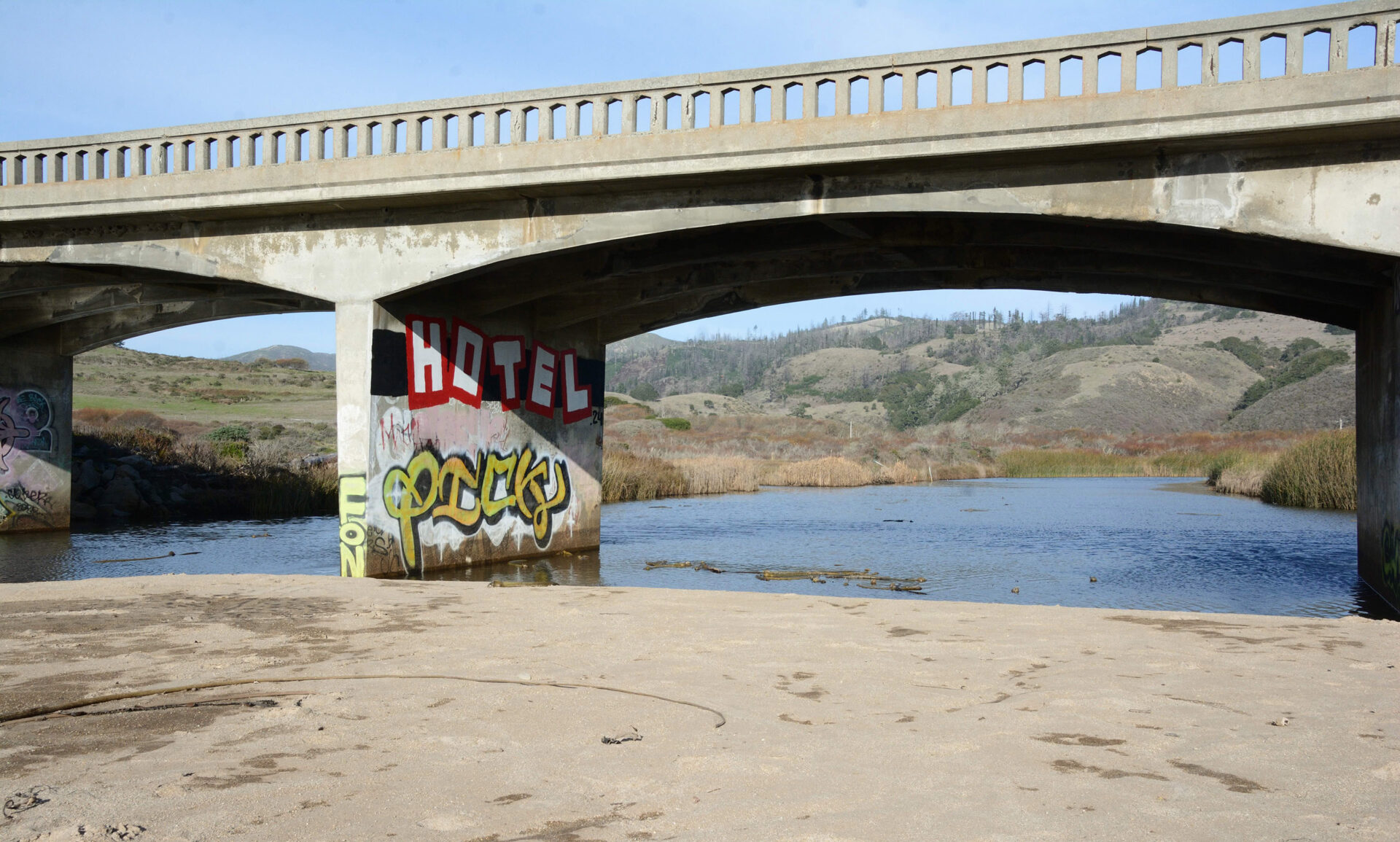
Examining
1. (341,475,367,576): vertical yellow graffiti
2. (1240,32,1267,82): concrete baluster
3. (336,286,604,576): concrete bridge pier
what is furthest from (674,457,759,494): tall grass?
(1240,32,1267,82): concrete baluster

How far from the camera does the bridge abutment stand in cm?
1281

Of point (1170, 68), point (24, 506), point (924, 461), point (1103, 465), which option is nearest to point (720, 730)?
point (1170, 68)

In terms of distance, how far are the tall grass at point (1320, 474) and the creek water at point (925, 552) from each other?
54 centimetres

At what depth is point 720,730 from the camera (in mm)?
5758

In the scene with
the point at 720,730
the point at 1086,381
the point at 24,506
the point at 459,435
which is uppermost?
the point at 1086,381

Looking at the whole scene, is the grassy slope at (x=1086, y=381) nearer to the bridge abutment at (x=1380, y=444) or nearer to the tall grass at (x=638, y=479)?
the tall grass at (x=638, y=479)

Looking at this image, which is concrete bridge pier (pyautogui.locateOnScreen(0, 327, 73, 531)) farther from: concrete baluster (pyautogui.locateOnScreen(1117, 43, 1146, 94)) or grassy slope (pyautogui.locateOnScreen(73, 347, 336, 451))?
concrete baluster (pyautogui.locateOnScreen(1117, 43, 1146, 94))

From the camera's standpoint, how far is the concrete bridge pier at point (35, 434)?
23.3 meters

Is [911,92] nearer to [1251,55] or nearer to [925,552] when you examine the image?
[1251,55]

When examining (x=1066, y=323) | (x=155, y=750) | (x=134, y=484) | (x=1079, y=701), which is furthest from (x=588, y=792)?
(x=1066, y=323)

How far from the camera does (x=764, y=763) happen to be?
16.9 feet

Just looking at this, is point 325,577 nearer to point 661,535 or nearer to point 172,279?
point 172,279

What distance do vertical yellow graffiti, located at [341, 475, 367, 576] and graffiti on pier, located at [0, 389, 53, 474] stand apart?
13.0 metres

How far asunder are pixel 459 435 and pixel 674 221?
5.27 metres
